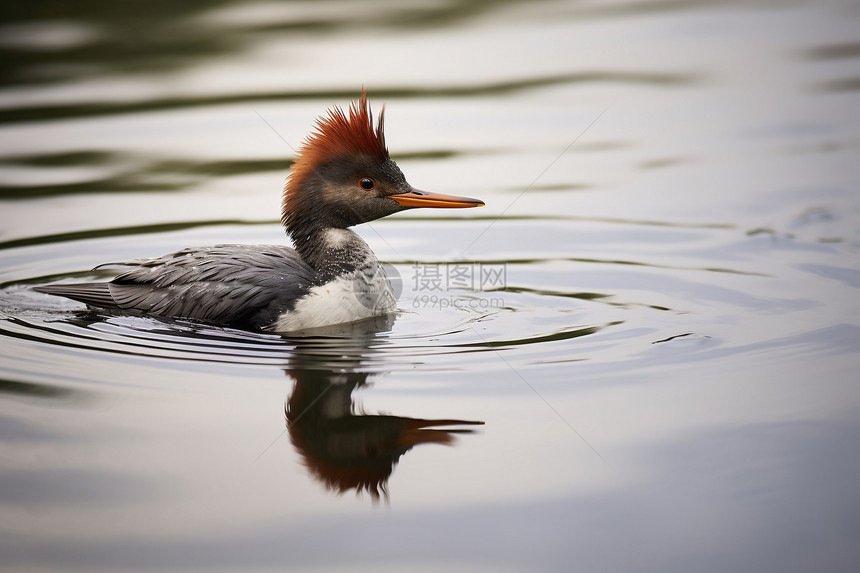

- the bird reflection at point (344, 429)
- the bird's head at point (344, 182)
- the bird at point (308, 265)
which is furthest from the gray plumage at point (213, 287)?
the bird reflection at point (344, 429)

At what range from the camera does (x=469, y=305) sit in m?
7.36

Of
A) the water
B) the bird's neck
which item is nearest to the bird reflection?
the water

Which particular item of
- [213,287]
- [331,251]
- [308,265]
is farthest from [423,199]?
[213,287]

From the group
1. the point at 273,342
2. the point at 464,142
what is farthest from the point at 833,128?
the point at 273,342

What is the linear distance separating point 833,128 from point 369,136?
6.32m

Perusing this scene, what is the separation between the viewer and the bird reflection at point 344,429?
465cm

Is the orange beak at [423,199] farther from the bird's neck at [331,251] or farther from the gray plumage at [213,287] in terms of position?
the gray plumage at [213,287]

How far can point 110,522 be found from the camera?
4227mm

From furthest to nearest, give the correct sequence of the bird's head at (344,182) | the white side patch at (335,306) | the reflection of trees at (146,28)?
the reflection of trees at (146,28)
the bird's head at (344,182)
the white side patch at (335,306)

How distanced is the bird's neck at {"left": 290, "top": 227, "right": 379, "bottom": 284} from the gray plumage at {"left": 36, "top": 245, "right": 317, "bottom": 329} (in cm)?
9

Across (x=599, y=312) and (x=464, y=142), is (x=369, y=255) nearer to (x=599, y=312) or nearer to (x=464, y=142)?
(x=599, y=312)

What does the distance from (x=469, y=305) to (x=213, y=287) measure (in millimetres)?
1933

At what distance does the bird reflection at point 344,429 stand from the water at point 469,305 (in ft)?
0.08

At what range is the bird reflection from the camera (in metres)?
4.65
